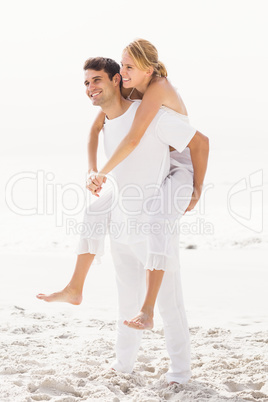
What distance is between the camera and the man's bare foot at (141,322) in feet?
7.67

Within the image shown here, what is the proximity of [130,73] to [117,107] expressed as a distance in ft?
0.80

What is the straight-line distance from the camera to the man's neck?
2742mm

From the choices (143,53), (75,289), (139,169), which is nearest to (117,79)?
(143,53)

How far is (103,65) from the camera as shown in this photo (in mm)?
2689

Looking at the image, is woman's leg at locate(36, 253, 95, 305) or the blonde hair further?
woman's leg at locate(36, 253, 95, 305)

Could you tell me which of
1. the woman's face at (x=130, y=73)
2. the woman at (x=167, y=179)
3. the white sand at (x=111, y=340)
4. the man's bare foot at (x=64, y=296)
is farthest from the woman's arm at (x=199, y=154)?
the white sand at (x=111, y=340)

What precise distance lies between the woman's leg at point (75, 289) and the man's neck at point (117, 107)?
0.75m

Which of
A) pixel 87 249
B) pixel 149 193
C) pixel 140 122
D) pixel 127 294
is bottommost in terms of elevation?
pixel 127 294

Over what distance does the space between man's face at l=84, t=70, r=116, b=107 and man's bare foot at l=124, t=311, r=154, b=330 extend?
1101mm

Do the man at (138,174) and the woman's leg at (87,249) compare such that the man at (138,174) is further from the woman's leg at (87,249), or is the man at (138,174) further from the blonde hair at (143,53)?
the blonde hair at (143,53)

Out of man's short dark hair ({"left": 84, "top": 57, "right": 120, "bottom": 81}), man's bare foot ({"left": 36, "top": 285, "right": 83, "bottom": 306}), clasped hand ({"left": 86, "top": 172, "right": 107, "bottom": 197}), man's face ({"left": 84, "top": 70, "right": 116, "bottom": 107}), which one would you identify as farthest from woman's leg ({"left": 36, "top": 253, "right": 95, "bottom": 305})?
man's short dark hair ({"left": 84, "top": 57, "right": 120, "bottom": 81})

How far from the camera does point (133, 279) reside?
2.89m

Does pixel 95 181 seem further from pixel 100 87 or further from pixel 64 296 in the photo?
pixel 64 296

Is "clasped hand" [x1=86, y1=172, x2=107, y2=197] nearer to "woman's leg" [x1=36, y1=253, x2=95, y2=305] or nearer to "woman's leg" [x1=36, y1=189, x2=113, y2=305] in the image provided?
"woman's leg" [x1=36, y1=189, x2=113, y2=305]
